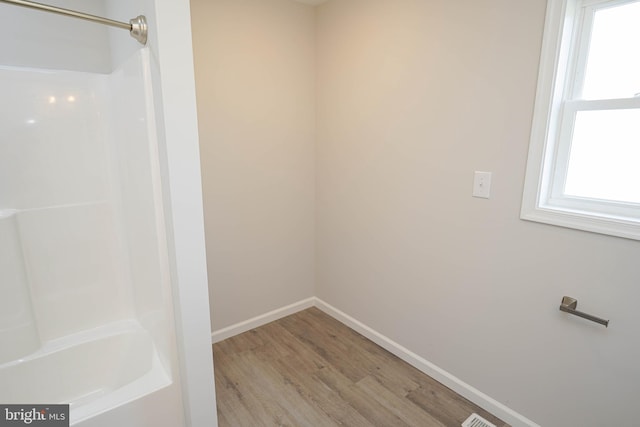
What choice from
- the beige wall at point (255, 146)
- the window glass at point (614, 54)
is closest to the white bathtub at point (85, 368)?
the beige wall at point (255, 146)

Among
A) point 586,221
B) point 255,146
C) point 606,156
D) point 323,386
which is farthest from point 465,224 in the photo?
point 255,146

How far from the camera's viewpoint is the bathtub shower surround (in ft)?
4.84

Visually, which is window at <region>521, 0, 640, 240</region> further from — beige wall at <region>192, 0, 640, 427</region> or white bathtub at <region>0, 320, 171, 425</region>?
white bathtub at <region>0, 320, 171, 425</region>

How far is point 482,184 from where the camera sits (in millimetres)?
1645

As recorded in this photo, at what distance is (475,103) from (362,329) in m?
1.67

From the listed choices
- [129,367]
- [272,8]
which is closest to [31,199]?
[129,367]

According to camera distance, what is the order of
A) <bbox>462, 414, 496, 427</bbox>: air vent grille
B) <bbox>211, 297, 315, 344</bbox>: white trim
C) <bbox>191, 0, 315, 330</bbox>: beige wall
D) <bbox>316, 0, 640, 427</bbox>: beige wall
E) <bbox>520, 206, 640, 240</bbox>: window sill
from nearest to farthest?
<bbox>520, 206, 640, 240</bbox>: window sill → <bbox>316, 0, 640, 427</bbox>: beige wall → <bbox>462, 414, 496, 427</bbox>: air vent grille → <bbox>191, 0, 315, 330</bbox>: beige wall → <bbox>211, 297, 315, 344</bbox>: white trim

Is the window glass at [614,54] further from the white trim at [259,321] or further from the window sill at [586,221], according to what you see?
the white trim at [259,321]

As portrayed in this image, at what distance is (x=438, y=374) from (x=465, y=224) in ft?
3.03

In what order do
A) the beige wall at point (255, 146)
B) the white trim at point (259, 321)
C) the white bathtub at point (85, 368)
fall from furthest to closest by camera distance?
the white trim at point (259, 321) < the beige wall at point (255, 146) < the white bathtub at point (85, 368)

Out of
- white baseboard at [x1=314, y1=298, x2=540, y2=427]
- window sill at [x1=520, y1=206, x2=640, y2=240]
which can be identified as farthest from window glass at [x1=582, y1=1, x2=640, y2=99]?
white baseboard at [x1=314, y1=298, x2=540, y2=427]

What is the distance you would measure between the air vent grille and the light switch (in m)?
1.13

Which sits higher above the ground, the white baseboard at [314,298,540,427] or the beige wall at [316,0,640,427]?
the beige wall at [316,0,640,427]

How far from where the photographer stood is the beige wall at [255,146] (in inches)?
81.7
